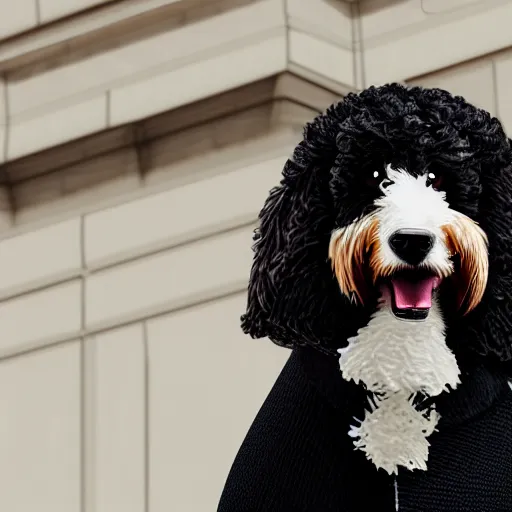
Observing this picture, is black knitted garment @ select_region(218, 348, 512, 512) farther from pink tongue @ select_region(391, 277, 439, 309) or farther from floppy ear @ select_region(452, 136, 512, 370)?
pink tongue @ select_region(391, 277, 439, 309)

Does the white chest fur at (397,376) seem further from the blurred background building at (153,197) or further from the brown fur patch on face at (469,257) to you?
the blurred background building at (153,197)

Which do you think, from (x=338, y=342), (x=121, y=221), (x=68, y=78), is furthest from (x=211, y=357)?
(x=338, y=342)

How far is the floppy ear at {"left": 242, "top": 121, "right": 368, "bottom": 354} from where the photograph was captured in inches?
123

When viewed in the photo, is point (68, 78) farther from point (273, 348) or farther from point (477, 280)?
point (477, 280)

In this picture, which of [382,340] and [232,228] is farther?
[232,228]

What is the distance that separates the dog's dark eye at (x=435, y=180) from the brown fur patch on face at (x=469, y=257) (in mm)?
77

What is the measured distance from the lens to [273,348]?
5.77 metres

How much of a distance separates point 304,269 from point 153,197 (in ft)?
9.94

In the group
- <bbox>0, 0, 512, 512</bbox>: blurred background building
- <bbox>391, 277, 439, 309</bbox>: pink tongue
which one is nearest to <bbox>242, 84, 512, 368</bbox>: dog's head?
<bbox>391, 277, 439, 309</bbox>: pink tongue

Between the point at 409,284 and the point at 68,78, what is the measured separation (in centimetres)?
357

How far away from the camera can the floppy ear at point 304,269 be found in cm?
313

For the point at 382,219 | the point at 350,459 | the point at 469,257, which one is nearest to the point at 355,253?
the point at 382,219

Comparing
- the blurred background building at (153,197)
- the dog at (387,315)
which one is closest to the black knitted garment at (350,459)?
the dog at (387,315)

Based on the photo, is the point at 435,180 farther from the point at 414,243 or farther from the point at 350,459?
the point at 350,459
